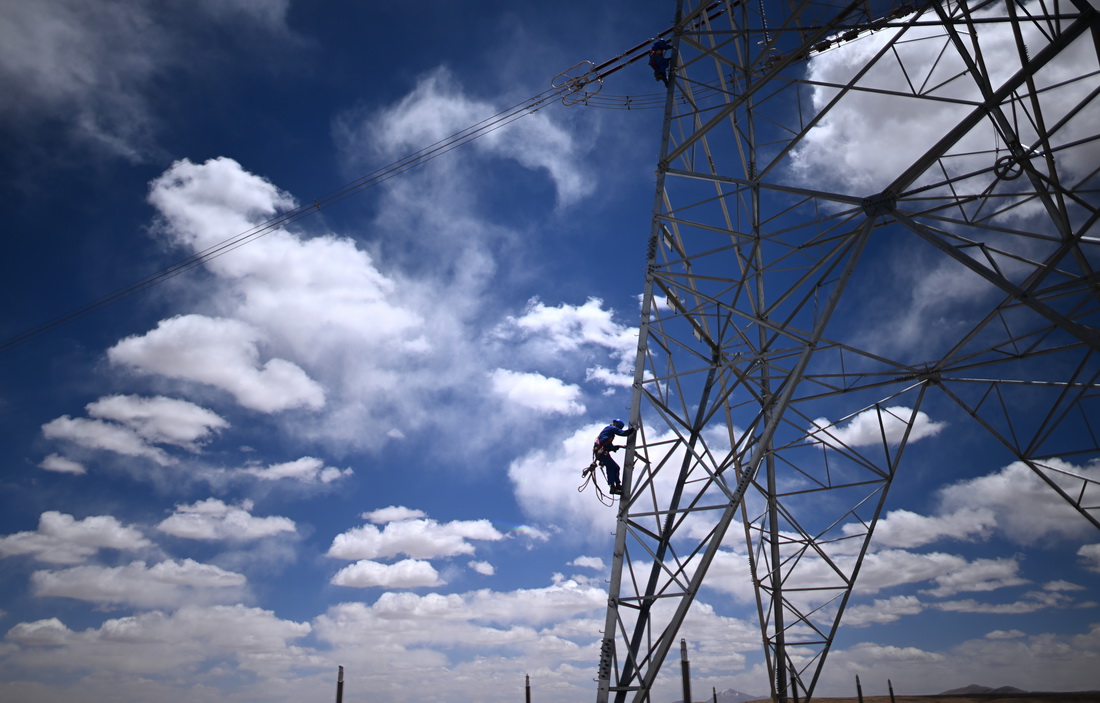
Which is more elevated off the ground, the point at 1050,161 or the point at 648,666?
the point at 1050,161

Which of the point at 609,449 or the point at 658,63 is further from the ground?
the point at 658,63

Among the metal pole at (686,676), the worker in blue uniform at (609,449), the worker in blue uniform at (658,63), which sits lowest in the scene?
the metal pole at (686,676)

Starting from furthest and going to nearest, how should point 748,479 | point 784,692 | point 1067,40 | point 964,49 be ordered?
point 784,692 → point 748,479 → point 964,49 → point 1067,40

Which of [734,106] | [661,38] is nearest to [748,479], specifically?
[734,106]

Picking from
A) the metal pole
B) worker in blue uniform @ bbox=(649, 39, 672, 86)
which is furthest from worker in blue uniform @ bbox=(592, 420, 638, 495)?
the metal pole

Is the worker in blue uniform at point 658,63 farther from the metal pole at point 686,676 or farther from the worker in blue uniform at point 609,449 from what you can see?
the metal pole at point 686,676

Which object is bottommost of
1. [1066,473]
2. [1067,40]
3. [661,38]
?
[1066,473]

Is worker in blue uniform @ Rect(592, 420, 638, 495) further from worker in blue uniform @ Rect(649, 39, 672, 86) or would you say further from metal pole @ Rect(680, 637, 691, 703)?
metal pole @ Rect(680, 637, 691, 703)

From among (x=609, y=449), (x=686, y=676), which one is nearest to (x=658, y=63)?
(x=609, y=449)

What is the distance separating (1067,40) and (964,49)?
1.47 meters

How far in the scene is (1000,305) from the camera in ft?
51.5

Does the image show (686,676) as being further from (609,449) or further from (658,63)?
(658,63)

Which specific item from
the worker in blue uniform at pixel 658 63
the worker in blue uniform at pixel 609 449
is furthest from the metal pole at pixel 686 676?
the worker in blue uniform at pixel 658 63

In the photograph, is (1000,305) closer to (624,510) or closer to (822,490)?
(822,490)
